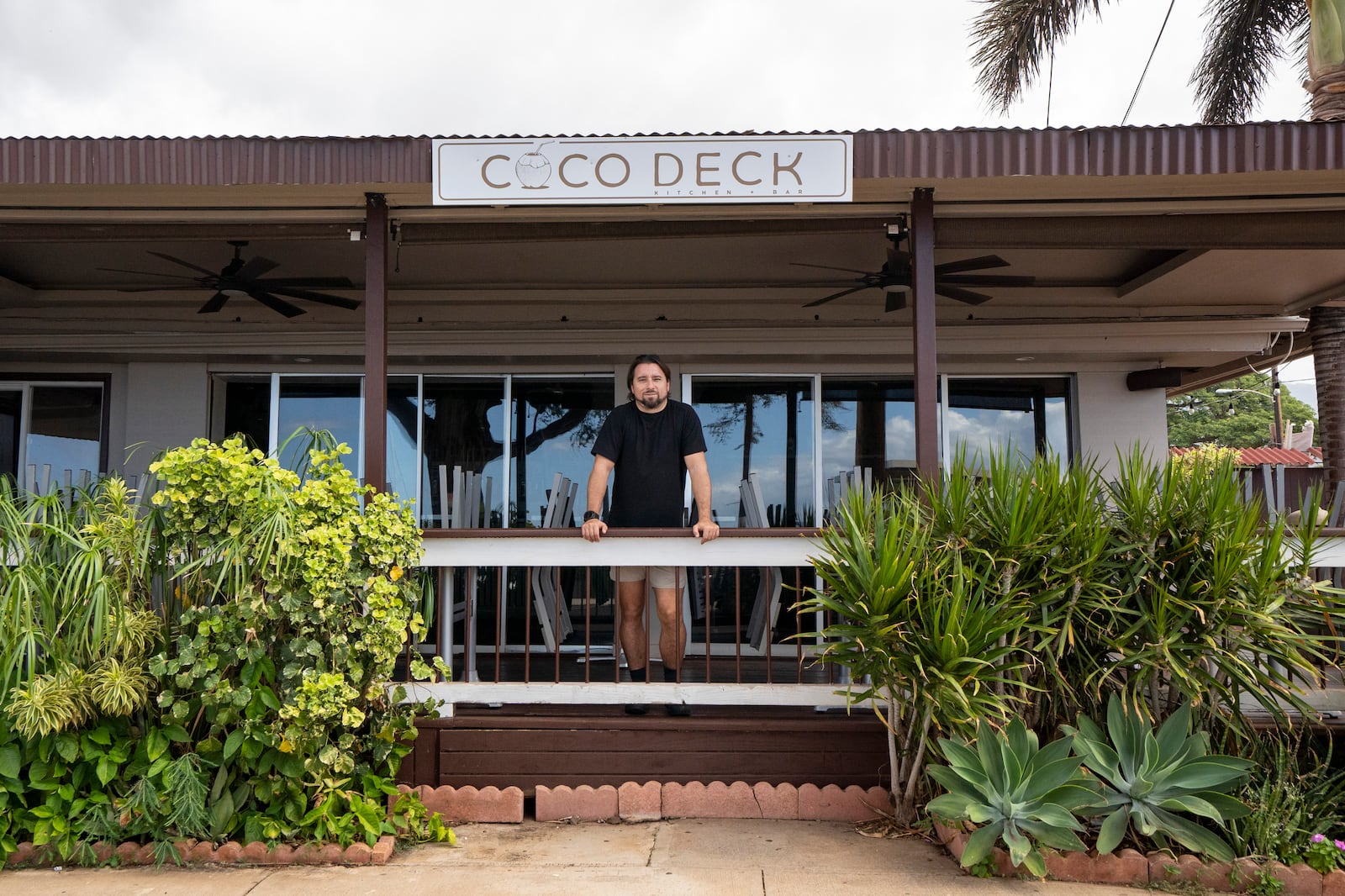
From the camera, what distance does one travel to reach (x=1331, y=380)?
7734 mm

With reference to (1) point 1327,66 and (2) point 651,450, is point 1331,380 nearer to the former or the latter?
(1) point 1327,66

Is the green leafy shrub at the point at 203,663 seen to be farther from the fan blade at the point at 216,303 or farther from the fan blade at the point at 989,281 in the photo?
the fan blade at the point at 989,281

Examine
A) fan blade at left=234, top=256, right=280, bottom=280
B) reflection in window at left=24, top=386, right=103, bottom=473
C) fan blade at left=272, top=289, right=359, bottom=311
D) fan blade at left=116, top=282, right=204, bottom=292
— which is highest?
fan blade at left=116, top=282, right=204, bottom=292

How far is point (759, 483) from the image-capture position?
7691 millimetres

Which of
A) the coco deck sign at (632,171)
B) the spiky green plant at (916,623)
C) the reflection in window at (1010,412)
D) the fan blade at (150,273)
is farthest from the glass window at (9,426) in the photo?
the reflection in window at (1010,412)

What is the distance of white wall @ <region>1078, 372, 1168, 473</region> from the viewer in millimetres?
7668

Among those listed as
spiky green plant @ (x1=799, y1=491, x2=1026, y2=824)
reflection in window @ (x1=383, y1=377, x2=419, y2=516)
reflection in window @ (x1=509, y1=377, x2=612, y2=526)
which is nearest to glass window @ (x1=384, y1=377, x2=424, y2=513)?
reflection in window @ (x1=383, y1=377, x2=419, y2=516)

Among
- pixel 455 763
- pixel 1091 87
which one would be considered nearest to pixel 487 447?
pixel 455 763

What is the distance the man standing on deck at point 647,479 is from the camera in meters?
4.48

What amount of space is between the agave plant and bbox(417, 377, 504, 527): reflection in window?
16.4ft

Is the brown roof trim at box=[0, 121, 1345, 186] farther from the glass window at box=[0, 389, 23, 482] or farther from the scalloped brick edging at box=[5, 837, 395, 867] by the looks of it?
the glass window at box=[0, 389, 23, 482]

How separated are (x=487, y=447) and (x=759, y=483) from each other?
2.10m

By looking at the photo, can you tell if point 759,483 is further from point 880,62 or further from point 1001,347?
point 880,62

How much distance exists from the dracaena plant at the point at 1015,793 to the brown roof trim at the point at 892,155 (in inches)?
91.0
